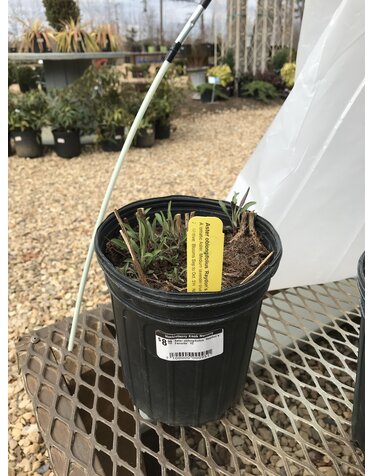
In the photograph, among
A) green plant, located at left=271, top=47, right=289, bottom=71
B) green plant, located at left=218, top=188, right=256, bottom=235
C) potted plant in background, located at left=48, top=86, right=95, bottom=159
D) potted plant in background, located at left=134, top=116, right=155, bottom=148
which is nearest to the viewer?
green plant, located at left=218, top=188, right=256, bottom=235

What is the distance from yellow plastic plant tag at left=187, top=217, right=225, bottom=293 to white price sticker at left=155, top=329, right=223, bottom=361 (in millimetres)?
90

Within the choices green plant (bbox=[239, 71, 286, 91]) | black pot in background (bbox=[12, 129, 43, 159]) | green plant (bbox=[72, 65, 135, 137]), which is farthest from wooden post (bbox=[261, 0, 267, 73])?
black pot in background (bbox=[12, 129, 43, 159])

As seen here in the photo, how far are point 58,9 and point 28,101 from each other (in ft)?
3.74

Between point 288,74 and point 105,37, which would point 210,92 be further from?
point 105,37


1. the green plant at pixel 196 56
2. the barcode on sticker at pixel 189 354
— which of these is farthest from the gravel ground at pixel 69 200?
the green plant at pixel 196 56

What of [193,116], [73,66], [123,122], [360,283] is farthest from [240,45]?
[360,283]

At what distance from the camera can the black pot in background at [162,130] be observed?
166 inches

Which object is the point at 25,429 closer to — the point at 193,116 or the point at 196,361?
the point at 196,361

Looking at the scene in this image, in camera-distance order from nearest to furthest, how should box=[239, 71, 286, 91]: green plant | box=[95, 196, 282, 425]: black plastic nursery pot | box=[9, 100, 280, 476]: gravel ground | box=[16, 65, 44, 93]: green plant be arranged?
box=[95, 196, 282, 425]: black plastic nursery pot
box=[9, 100, 280, 476]: gravel ground
box=[16, 65, 44, 93]: green plant
box=[239, 71, 286, 91]: green plant

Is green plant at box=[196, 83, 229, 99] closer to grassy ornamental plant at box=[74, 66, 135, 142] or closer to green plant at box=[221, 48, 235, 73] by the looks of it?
green plant at box=[221, 48, 235, 73]

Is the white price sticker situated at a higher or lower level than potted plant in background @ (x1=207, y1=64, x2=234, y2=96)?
lower

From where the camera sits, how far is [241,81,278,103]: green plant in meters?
6.11

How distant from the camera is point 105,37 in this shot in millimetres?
4262

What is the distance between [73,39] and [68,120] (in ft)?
2.94
